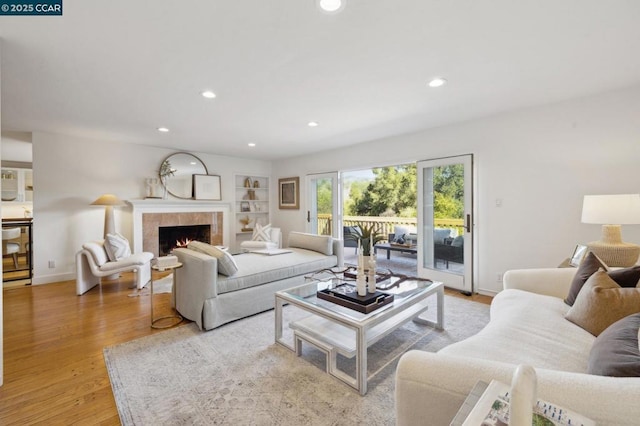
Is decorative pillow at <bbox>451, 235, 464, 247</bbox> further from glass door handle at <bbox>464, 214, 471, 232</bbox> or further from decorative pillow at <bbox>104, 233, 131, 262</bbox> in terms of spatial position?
decorative pillow at <bbox>104, 233, 131, 262</bbox>

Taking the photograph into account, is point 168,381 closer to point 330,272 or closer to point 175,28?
point 330,272

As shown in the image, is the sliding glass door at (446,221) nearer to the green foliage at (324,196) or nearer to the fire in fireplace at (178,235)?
the green foliage at (324,196)

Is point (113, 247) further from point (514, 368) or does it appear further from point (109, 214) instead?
point (514, 368)

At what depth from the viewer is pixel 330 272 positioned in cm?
309

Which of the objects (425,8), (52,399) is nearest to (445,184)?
(425,8)

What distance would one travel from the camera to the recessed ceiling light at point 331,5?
1.51 metres

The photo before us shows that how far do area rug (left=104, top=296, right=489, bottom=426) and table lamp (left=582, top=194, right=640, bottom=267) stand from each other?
125cm

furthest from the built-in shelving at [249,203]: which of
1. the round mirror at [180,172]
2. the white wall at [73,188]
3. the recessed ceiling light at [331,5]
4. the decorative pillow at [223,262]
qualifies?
the recessed ceiling light at [331,5]

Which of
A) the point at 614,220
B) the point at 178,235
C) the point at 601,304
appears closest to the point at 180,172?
the point at 178,235

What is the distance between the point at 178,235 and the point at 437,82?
5345mm

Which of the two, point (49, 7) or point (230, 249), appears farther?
point (230, 249)

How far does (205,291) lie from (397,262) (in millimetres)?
4370

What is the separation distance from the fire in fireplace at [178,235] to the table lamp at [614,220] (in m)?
5.84

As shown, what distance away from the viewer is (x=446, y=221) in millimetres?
3965
